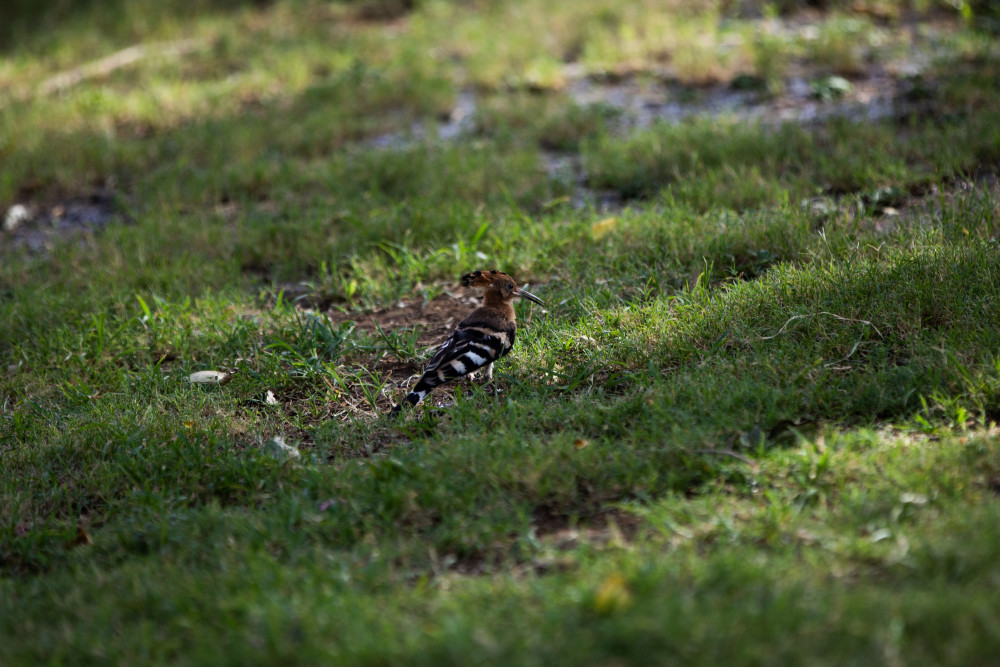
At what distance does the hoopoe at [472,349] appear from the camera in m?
4.27

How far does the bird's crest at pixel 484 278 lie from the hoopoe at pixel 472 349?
0.35 feet

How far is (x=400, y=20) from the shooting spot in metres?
11.3

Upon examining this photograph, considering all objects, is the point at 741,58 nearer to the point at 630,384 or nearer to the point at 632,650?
the point at 630,384

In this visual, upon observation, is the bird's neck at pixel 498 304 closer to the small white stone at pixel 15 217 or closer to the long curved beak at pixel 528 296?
the long curved beak at pixel 528 296

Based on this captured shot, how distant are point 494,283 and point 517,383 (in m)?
0.70

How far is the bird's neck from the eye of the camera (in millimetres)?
4719

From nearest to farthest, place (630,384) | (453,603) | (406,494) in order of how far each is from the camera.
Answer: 1. (453,603)
2. (406,494)
3. (630,384)

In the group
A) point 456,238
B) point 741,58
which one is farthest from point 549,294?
Answer: point 741,58

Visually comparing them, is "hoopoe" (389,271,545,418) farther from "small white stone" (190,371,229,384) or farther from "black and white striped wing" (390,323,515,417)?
"small white stone" (190,371,229,384)

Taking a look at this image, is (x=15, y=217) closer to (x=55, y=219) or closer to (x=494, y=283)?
(x=55, y=219)

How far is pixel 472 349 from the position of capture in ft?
14.2

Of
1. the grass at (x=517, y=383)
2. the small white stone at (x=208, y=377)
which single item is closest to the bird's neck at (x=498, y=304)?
the grass at (x=517, y=383)

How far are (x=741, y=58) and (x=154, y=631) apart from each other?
7725 millimetres

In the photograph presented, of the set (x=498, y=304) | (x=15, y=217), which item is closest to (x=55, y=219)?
(x=15, y=217)
